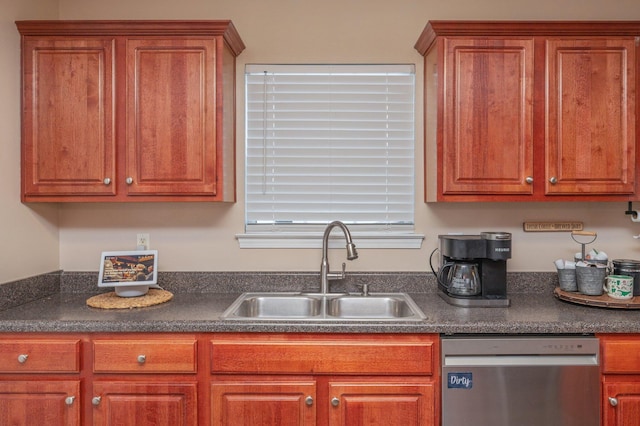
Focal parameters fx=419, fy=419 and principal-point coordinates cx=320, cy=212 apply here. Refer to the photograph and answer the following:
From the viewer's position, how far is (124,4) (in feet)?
7.51

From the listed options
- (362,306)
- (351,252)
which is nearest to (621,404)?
(362,306)

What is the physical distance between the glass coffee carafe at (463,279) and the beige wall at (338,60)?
1.00 feet

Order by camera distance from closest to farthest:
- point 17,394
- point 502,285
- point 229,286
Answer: point 17,394 → point 502,285 → point 229,286

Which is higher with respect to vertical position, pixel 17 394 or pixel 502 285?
pixel 502 285

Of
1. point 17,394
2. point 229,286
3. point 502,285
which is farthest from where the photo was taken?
point 229,286

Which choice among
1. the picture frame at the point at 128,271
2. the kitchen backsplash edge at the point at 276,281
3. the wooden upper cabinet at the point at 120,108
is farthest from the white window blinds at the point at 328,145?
the picture frame at the point at 128,271

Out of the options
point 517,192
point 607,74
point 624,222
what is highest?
point 607,74

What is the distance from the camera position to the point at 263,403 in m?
1.66

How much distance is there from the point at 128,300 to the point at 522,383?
1.74 metres

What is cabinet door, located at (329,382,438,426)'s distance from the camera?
1.65m

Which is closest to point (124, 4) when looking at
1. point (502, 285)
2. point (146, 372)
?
point (146, 372)

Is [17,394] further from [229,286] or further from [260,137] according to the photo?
[260,137]

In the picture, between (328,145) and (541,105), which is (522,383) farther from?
(328,145)

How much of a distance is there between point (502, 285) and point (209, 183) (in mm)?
1449
